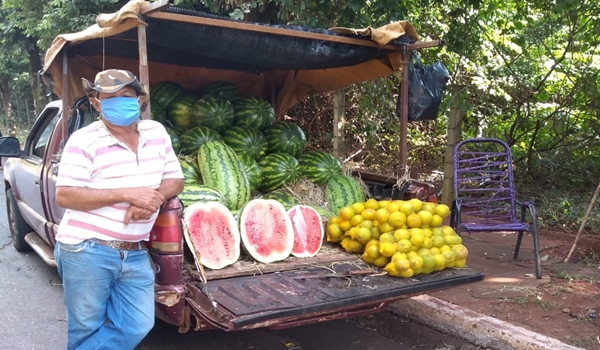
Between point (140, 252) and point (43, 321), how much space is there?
2.08m

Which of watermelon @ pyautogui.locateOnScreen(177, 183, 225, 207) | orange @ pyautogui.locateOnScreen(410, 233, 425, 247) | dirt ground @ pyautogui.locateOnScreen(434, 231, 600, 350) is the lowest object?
dirt ground @ pyautogui.locateOnScreen(434, 231, 600, 350)

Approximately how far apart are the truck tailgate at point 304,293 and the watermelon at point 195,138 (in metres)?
1.94

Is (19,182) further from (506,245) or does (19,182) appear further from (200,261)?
(506,245)

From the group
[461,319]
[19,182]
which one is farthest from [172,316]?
[19,182]

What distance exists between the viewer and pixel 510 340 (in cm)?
394

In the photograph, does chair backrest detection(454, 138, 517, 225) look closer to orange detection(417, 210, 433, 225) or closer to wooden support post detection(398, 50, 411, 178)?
wooden support post detection(398, 50, 411, 178)

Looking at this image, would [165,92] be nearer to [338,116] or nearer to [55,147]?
[55,147]

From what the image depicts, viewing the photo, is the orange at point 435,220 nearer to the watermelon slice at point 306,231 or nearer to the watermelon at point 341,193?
the watermelon slice at point 306,231

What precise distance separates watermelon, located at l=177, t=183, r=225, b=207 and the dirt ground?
2259mm

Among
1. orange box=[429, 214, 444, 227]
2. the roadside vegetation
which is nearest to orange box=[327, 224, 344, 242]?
orange box=[429, 214, 444, 227]

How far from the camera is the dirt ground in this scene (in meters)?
4.28

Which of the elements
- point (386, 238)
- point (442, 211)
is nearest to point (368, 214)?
point (386, 238)

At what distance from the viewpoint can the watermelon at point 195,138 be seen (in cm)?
514

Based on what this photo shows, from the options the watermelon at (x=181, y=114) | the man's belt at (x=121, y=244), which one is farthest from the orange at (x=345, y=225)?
the watermelon at (x=181, y=114)
